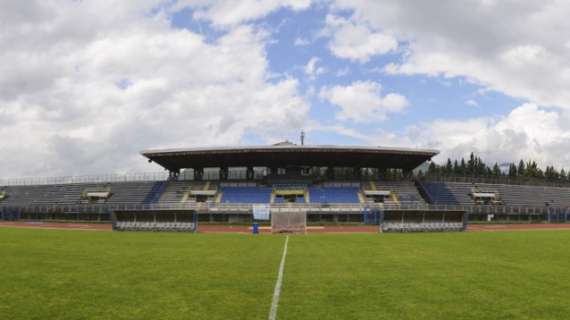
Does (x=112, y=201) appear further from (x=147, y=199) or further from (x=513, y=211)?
(x=513, y=211)

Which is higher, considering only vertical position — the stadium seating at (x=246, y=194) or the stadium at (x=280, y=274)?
the stadium seating at (x=246, y=194)

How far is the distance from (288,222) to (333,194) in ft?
75.7

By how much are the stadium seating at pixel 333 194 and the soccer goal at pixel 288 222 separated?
19.6 metres

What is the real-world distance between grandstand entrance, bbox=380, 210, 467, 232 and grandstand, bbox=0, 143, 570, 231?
11.8m

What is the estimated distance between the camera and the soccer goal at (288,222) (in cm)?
3750

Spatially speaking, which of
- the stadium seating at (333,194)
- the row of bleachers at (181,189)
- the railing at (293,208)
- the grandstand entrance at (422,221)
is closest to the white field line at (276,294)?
the grandstand entrance at (422,221)

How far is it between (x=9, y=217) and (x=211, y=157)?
103 ft

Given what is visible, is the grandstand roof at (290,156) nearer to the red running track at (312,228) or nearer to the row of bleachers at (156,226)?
the red running track at (312,228)

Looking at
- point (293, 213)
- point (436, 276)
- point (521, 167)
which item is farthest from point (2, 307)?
point (521, 167)

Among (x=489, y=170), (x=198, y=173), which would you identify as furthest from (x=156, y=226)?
(x=489, y=170)

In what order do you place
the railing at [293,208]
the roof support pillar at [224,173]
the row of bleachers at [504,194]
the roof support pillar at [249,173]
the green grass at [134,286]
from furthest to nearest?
the roof support pillar at [224,173] → the roof support pillar at [249,173] → the row of bleachers at [504,194] → the railing at [293,208] → the green grass at [134,286]

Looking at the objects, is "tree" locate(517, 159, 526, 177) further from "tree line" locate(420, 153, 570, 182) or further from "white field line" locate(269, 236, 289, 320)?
"white field line" locate(269, 236, 289, 320)

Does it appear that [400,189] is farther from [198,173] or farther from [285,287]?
[285,287]

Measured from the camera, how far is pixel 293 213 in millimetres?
38781
